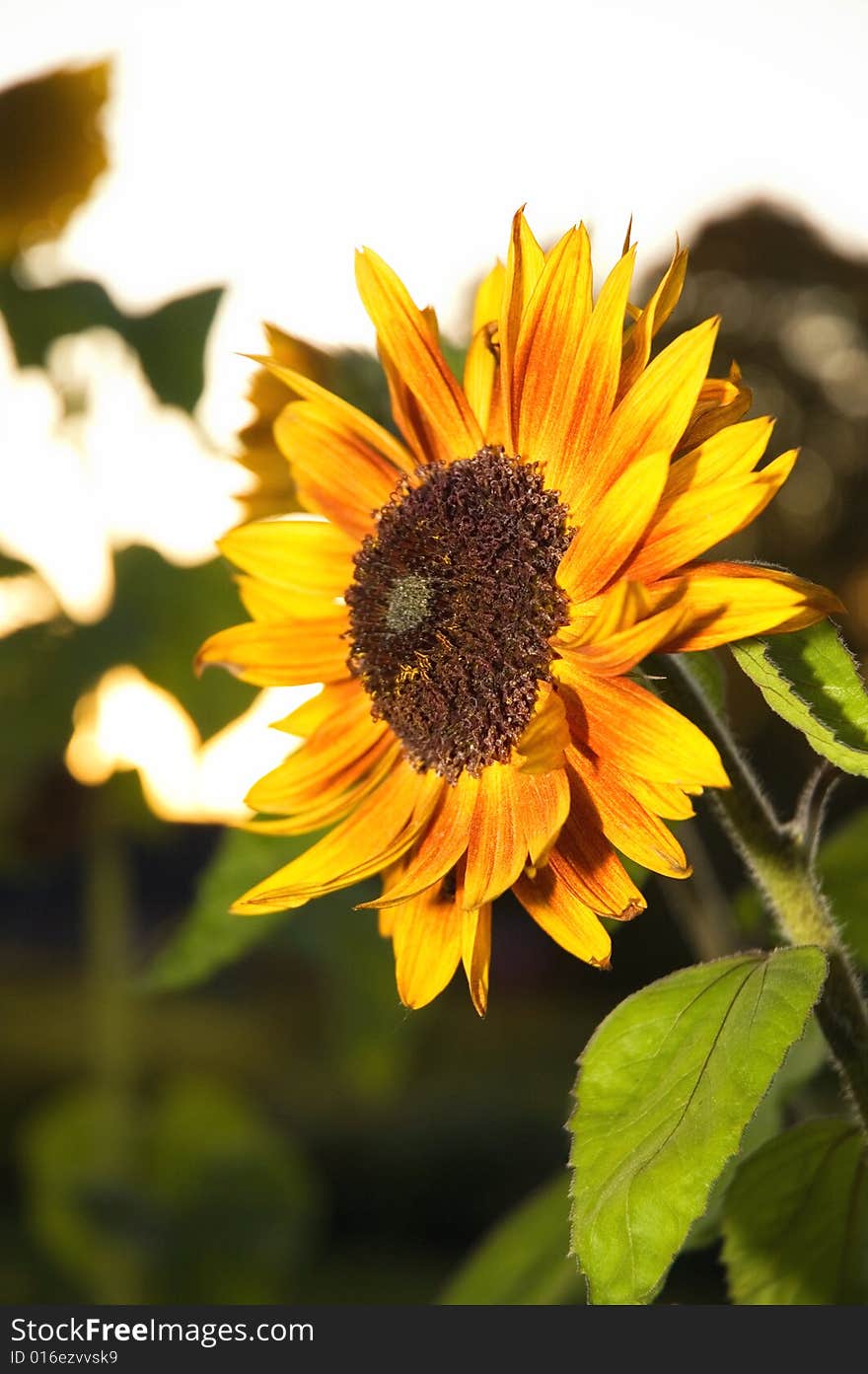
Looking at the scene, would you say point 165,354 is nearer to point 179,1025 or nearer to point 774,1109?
point 774,1109

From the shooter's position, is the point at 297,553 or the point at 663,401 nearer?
the point at 663,401

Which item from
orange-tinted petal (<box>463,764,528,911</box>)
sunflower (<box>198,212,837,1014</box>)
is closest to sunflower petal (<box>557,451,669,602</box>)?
sunflower (<box>198,212,837,1014</box>)

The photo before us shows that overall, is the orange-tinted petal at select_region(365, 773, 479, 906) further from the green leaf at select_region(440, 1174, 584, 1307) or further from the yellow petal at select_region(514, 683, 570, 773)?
the green leaf at select_region(440, 1174, 584, 1307)

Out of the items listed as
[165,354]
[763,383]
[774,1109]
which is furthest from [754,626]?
[763,383]

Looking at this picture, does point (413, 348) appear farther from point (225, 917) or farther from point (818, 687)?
point (225, 917)

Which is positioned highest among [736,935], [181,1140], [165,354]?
[165,354]

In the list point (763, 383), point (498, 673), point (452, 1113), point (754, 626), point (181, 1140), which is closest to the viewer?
point (754, 626)

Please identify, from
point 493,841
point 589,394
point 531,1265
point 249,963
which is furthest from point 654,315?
point 249,963

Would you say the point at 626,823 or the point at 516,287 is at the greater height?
the point at 516,287
